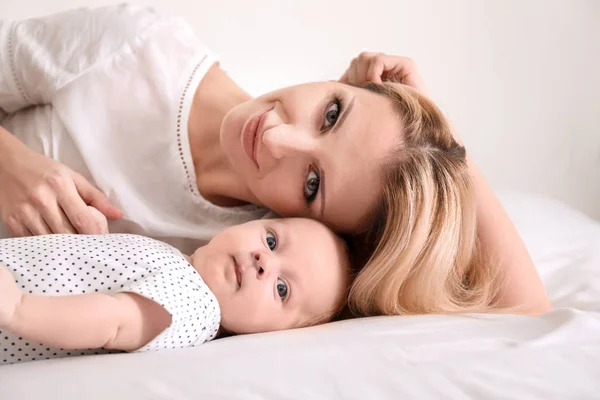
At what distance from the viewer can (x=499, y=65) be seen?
2.38 meters

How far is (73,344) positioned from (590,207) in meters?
2.21

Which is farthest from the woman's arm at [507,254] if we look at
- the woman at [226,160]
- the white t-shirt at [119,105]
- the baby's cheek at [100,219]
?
the baby's cheek at [100,219]

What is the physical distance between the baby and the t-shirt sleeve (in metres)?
0.50

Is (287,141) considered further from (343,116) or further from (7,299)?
(7,299)

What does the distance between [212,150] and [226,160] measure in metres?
0.05

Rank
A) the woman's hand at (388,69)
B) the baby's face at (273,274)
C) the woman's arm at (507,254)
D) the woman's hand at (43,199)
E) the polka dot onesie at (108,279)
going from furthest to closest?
the woman's hand at (388,69), the woman's arm at (507,254), the woman's hand at (43,199), the baby's face at (273,274), the polka dot onesie at (108,279)

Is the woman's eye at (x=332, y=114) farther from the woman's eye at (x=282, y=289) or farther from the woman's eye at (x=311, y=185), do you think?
the woman's eye at (x=282, y=289)

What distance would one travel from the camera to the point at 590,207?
2490 millimetres

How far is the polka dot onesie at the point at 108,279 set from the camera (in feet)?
2.80

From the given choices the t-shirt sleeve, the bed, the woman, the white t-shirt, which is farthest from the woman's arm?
the t-shirt sleeve

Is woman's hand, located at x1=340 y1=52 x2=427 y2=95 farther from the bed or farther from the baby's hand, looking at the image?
the baby's hand

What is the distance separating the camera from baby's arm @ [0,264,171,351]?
713 millimetres

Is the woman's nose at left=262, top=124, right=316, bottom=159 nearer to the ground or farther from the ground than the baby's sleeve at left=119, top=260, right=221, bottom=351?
farther from the ground

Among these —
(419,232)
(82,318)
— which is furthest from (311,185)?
(82,318)
